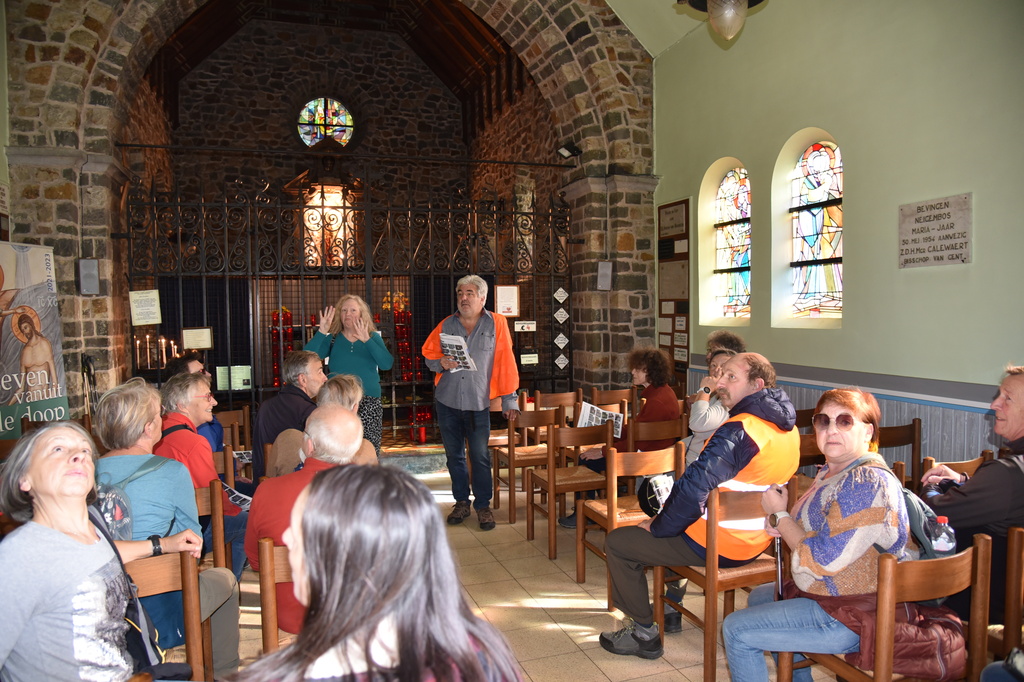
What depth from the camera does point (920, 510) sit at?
2131 millimetres

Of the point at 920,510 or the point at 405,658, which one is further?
the point at 920,510

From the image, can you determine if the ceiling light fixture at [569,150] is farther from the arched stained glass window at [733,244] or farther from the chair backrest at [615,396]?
the chair backrest at [615,396]

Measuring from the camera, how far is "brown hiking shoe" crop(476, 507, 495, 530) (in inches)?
191

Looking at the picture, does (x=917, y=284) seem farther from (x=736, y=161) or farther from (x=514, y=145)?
(x=514, y=145)

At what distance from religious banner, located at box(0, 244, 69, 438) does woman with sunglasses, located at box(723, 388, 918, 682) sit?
4.74 m

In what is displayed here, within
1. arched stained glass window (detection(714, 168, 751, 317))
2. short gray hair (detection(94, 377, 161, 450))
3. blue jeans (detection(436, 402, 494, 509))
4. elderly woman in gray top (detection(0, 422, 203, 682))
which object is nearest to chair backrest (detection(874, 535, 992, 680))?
elderly woman in gray top (detection(0, 422, 203, 682))

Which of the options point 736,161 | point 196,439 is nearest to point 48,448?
point 196,439

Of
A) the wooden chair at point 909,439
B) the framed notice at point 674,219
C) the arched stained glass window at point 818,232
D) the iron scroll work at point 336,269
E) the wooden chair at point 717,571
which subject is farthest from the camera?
the framed notice at point 674,219

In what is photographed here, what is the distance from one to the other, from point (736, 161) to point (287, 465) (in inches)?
190

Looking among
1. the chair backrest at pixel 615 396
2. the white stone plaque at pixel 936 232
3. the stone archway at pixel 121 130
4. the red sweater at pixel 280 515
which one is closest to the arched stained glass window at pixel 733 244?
the stone archway at pixel 121 130

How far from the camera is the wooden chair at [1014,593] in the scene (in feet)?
6.86

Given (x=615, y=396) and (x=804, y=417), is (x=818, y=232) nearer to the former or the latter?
(x=804, y=417)

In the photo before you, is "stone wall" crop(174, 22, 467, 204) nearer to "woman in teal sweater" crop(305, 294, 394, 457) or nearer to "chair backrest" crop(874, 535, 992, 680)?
"woman in teal sweater" crop(305, 294, 394, 457)

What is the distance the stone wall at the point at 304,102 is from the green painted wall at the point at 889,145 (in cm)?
685
